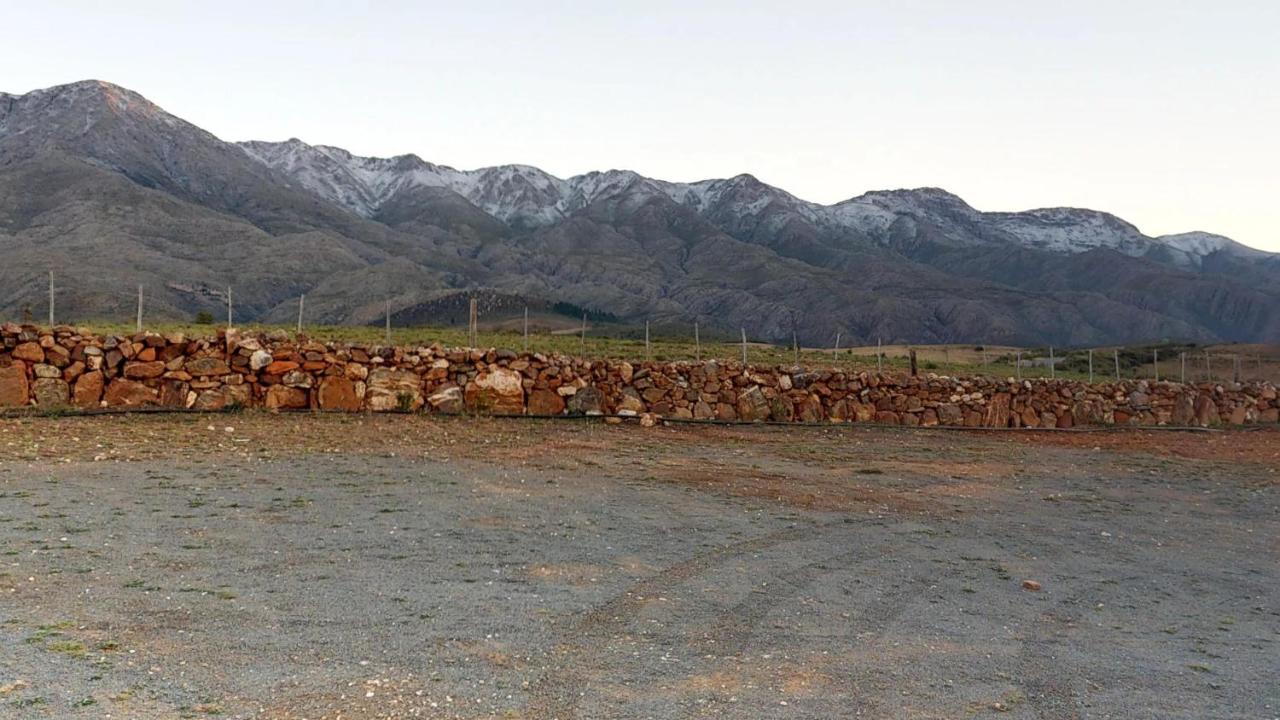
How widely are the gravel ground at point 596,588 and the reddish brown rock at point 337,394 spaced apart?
392 centimetres

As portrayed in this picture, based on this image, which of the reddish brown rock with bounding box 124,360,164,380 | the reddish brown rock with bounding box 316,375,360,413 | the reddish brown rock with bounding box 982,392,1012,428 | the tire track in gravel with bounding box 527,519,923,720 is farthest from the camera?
the reddish brown rock with bounding box 982,392,1012,428

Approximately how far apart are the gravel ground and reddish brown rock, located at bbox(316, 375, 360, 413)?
3.92 meters

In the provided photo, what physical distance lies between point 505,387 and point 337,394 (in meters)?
3.80

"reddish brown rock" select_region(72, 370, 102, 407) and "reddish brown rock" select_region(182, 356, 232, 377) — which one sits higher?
"reddish brown rock" select_region(182, 356, 232, 377)

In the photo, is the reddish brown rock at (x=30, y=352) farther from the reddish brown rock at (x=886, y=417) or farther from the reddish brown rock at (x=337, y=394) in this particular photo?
the reddish brown rock at (x=886, y=417)

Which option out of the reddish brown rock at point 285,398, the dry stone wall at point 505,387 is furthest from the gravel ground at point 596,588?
the reddish brown rock at point 285,398

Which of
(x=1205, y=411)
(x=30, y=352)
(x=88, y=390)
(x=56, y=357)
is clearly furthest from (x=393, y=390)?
(x=1205, y=411)

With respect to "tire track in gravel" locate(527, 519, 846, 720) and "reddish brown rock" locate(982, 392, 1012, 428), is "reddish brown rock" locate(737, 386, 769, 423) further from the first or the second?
"tire track in gravel" locate(527, 519, 846, 720)

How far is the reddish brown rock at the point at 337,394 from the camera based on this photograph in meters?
20.1

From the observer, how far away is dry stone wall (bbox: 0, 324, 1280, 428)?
18688 millimetres

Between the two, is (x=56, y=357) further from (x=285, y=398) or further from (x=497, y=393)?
(x=497, y=393)

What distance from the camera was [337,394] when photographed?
2019 centimetres

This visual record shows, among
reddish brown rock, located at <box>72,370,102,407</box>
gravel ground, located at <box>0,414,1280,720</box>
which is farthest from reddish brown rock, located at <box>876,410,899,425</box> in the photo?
reddish brown rock, located at <box>72,370,102,407</box>

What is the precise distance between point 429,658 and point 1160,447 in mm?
21661
